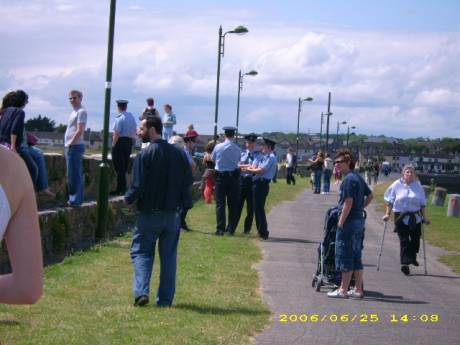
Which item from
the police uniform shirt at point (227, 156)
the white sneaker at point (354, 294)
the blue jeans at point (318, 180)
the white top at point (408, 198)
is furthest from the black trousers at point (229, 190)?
the blue jeans at point (318, 180)

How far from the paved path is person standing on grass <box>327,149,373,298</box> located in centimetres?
25

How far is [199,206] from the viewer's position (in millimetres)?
23609

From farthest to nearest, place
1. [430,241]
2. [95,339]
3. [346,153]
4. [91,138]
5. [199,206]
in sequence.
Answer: [91,138]
[199,206]
[430,241]
[346,153]
[95,339]

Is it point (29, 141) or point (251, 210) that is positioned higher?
point (29, 141)

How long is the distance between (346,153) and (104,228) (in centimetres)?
474

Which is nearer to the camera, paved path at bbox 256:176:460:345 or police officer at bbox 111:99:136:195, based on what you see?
paved path at bbox 256:176:460:345

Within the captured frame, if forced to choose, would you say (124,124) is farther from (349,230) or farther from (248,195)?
(349,230)

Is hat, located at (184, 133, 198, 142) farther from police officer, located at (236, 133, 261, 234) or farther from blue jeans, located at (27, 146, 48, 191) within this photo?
blue jeans, located at (27, 146, 48, 191)

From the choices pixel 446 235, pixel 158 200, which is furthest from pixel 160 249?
pixel 446 235

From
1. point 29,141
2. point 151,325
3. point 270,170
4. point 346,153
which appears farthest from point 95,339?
point 270,170

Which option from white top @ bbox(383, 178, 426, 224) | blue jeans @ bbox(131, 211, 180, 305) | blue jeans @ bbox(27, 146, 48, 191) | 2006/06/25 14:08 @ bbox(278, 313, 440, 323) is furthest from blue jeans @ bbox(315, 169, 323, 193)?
blue jeans @ bbox(131, 211, 180, 305)

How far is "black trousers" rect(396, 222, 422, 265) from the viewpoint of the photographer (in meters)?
14.2

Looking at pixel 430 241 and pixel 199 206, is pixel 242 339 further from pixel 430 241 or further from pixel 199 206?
pixel 199 206

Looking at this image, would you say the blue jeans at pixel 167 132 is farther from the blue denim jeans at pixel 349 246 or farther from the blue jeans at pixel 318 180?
the blue jeans at pixel 318 180
